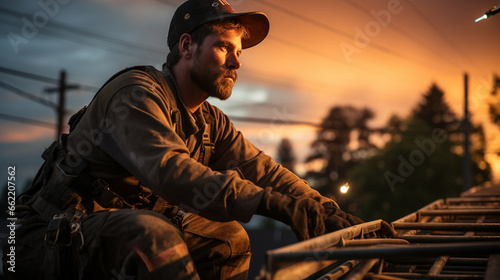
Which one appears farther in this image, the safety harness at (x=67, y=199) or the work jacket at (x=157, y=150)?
the safety harness at (x=67, y=199)

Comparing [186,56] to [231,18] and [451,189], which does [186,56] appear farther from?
[451,189]

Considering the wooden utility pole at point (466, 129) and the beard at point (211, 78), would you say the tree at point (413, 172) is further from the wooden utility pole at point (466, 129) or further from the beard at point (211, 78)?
the beard at point (211, 78)

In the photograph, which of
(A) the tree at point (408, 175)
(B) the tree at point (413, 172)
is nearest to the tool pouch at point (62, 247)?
(B) the tree at point (413, 172)

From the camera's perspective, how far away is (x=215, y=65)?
11.1 ft

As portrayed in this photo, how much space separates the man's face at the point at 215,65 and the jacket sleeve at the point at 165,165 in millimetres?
630

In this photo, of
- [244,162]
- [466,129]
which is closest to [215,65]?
[244,162]

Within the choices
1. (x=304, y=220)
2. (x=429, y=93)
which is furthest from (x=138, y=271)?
(x=429, y=93)

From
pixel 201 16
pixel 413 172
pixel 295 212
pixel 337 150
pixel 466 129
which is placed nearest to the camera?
pixel 295 212

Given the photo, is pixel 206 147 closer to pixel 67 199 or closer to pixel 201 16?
pixel 201 16

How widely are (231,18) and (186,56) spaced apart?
0.39 metres

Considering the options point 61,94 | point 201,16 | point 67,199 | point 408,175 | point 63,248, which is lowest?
point 408,175

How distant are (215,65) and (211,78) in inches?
3.4

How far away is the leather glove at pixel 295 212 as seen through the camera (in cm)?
242

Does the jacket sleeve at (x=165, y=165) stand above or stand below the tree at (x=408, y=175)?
above
